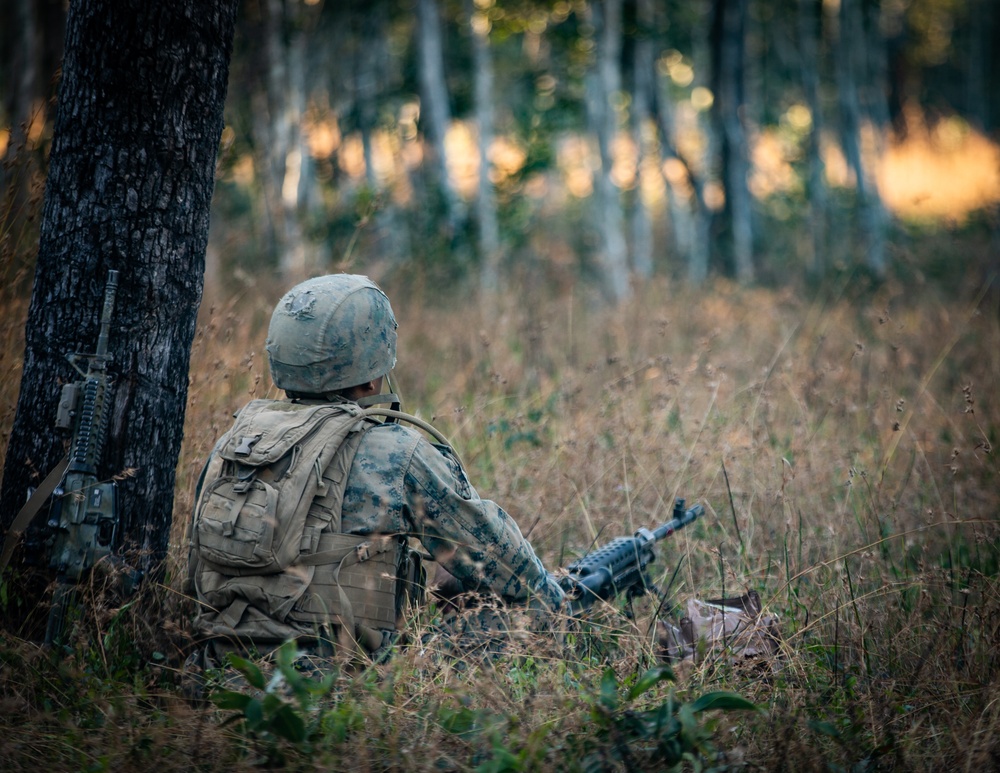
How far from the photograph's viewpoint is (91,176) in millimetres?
2561

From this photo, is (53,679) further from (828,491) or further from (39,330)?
(828,491)

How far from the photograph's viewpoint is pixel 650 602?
3150mm

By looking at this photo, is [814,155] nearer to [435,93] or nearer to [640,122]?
[640,122]

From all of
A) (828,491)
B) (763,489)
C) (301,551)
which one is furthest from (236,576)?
(828,491)

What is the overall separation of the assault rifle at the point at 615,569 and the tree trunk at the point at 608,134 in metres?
6.12

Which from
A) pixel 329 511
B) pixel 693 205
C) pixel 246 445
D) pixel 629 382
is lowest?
pixel 329 511

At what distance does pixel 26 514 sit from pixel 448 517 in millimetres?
1292

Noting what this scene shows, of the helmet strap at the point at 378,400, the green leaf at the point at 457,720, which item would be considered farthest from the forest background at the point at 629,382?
the helmet strap at the point at 378,400

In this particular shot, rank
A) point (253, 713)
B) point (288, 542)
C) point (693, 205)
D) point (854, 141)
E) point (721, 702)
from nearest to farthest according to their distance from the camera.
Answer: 1. point (253, 713)
2. point (721, 702)
3. point (288, 542)
4. point (854, 141)
5. point (693, 205)

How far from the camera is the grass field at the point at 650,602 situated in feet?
6.61

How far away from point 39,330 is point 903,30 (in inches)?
949

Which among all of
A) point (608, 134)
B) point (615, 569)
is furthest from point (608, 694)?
point (608, 134)

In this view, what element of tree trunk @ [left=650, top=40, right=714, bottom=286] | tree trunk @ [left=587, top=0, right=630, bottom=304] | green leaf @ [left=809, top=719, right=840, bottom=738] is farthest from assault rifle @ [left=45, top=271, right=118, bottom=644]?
tree trunk @ [left=650, top=40, right=714, bottom=286]

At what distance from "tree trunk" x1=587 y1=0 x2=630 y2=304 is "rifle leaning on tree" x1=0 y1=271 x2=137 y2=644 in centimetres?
686
